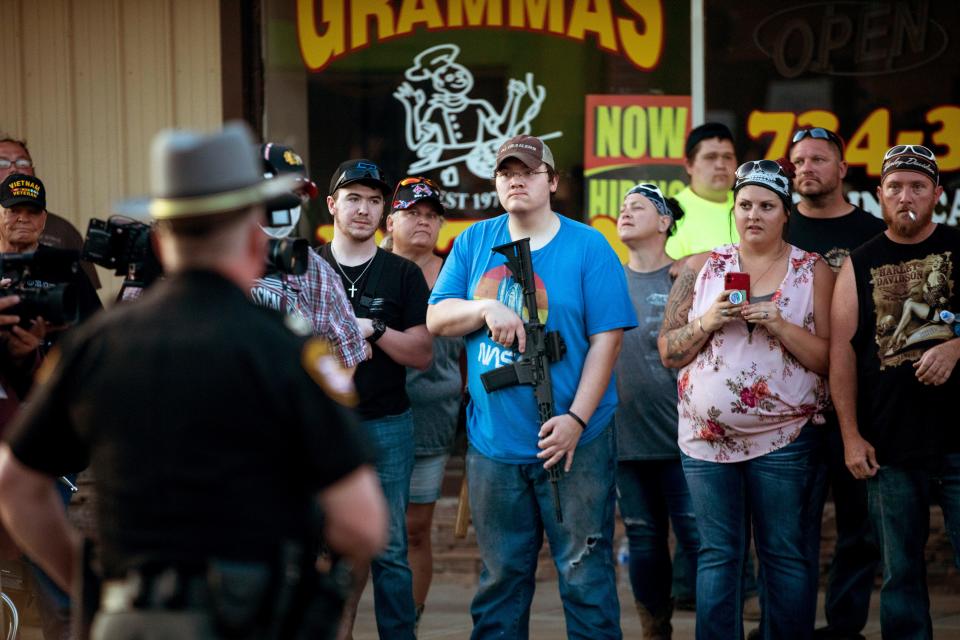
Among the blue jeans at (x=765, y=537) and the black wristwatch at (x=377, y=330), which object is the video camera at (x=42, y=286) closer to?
the black wristwatch at (x=377, y=330)

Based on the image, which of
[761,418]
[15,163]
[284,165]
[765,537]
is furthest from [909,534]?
[15,163]

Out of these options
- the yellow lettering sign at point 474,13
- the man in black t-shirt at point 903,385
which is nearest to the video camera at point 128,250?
the man in black t-shirt at point 903,385

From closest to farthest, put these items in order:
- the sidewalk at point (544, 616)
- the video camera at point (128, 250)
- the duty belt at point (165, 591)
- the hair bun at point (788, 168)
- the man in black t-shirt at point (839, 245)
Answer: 1. the duty belt at point (165, 591)
2. the video camera at point (128, 250)
3. the hair bun at point (788, 168)
4. the man in black t-shirt at point (839, 245)
5. the sidewalk at point (544, 616)

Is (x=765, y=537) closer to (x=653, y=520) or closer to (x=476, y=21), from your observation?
(x=653, y=520)

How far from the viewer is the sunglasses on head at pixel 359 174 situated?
18.5 ft

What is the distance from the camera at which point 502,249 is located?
509cm

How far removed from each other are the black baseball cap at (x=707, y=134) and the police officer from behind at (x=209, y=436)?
4.43m

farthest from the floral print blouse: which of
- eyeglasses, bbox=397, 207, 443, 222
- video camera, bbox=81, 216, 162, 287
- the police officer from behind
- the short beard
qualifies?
the police officer from behind

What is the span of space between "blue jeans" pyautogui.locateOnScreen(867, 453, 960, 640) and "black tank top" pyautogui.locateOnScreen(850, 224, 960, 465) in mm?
65

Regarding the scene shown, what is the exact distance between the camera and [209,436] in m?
2.69

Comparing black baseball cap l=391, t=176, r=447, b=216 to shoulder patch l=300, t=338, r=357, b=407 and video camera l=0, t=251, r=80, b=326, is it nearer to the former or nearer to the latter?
video camera l=0, t=251, r=80, b=326

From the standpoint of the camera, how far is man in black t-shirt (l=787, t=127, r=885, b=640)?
19.8 feet

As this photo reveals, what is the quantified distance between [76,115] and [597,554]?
4.69 metres

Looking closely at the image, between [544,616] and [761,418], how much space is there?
7.28 feet
